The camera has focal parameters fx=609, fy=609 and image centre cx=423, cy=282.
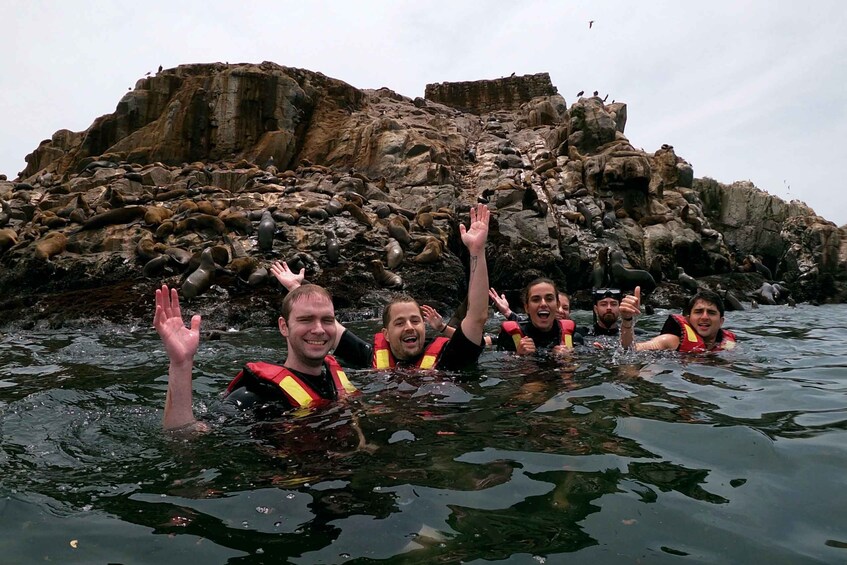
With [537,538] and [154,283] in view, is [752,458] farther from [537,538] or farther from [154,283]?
[154,283]

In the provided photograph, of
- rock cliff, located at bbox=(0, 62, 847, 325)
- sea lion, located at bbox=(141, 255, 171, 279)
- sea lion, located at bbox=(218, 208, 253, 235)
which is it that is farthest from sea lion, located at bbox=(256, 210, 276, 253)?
sea lion, located at bbox=(141, 255, 171, 279)

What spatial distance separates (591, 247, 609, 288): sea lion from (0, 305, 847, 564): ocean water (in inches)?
591

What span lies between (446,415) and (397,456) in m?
1.12

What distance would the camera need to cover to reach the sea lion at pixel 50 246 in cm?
1661

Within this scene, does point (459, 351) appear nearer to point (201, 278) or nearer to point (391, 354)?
point (391, 354)

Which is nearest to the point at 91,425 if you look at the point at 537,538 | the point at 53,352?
the point at 537,538

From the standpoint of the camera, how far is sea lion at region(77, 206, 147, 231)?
18.1 metres

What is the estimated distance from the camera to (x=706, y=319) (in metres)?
7.75

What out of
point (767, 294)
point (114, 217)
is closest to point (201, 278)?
point (114, 217)

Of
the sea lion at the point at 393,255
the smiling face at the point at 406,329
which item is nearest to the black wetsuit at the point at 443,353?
the smiling face at the point at 406,329

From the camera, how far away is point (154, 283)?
51.3ft

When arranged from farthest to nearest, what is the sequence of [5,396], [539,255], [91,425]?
1. [539,255]
2. [5,396]
3. [91,425]

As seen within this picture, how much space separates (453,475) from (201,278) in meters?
12.9

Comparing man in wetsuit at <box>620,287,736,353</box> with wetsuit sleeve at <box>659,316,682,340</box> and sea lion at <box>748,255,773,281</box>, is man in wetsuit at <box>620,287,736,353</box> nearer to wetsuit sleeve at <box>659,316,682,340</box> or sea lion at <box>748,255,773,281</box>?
wetsuit sleeve at <box>659,316,682,340</box>
